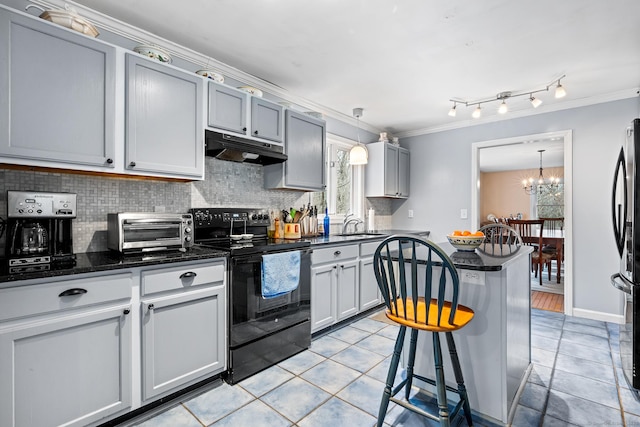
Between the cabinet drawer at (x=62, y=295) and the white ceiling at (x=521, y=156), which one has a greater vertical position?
the white ceiling at (x=521, y=156)

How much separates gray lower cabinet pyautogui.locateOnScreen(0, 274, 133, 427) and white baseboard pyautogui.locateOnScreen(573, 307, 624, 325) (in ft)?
14.4

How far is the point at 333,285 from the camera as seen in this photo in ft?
10.2

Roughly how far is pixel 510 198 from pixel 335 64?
342 inches

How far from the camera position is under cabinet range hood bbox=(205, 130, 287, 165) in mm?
2393

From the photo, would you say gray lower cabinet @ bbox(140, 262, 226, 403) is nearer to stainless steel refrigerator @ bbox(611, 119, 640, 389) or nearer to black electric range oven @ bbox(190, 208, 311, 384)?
black electric range oven @ bbox(190, 208, 311, 384)

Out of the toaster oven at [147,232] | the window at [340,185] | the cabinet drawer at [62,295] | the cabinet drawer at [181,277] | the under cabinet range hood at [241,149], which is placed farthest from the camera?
the window at [340,185]

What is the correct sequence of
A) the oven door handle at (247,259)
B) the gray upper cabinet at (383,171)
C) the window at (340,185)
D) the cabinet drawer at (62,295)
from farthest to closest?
the gray upper cabinet at (383,171) → the window at (340,185) → the oven door handle at (247,259) → the cabinet drawer at (62,295)

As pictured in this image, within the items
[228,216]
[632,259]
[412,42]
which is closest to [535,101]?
[412,42]

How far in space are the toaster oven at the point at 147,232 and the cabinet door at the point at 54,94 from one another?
368 millimetres

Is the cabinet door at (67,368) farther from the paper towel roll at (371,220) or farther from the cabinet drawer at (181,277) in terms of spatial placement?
the paper towel roll at (371,220)

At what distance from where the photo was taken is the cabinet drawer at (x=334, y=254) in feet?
9.51

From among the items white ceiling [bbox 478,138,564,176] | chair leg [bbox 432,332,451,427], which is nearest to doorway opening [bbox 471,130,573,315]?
white ceiling [bbox 478,138,564,176]

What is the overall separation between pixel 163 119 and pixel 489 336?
7.79ft

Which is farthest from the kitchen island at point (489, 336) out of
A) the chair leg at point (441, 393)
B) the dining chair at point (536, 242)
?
the dining chair at point (536, 242)
